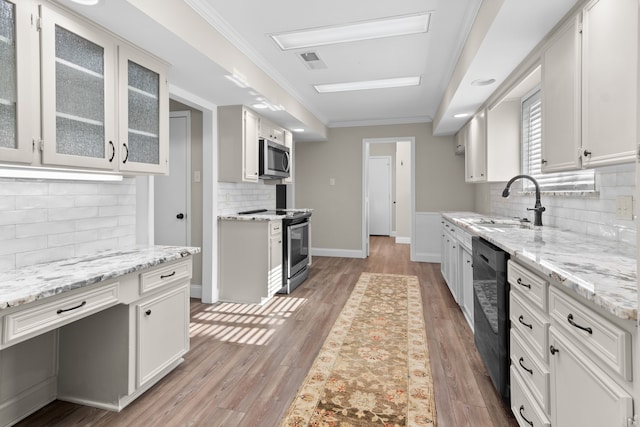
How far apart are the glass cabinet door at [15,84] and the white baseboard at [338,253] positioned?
5278mm

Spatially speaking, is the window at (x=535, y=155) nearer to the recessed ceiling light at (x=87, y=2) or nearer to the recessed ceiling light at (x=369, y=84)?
the recessed ceiling light at (x=369, y=84)

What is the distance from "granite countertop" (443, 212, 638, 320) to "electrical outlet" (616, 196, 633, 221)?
15cm

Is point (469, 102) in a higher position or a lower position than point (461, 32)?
lower

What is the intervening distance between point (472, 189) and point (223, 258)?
13.8 ft

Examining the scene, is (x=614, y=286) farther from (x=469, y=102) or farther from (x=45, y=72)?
(x=469, y=102)

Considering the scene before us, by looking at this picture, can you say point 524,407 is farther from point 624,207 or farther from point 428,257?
point 428,257

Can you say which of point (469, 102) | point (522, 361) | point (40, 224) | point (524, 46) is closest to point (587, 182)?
point (524, 46)

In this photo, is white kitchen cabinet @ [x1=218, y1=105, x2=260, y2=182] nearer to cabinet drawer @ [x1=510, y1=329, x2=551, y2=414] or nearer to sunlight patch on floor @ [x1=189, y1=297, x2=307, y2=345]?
sunlight patch on floor @ [x1=189, y1=297, x2=307, y2=345]

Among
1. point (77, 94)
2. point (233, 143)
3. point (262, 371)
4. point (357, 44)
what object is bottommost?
point (262, 371)

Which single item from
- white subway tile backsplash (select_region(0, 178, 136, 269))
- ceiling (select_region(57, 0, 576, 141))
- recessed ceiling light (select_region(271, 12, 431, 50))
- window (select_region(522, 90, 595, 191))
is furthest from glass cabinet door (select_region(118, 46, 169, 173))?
window (select_region(522, 90, 595, 191))

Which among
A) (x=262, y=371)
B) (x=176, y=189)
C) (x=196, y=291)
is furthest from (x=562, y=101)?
(x=196, y=291)

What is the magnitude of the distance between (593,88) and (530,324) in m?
1.15

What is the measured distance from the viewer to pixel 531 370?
1521mm

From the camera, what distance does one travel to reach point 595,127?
5.31 ft
